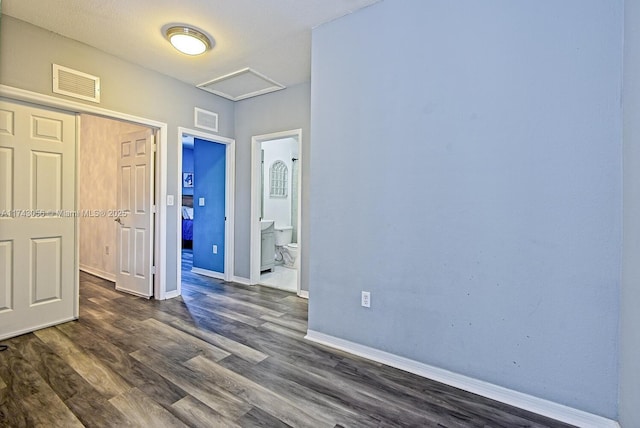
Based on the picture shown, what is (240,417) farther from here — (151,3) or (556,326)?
(151,3)

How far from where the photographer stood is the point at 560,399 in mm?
1651

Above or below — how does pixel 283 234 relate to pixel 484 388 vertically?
above

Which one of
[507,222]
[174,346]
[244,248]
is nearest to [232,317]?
[174,346]

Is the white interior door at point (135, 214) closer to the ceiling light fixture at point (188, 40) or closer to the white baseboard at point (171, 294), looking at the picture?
the white baseboard at point (171, 294)

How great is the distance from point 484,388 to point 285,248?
13.3 ft

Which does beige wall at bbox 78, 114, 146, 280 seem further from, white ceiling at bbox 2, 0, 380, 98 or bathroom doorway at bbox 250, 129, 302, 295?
bathroom doorway at bbox 250, 129, 302, 295

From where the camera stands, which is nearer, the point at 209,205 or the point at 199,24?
the point at 199,24

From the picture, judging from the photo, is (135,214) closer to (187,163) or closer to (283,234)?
(283,234)

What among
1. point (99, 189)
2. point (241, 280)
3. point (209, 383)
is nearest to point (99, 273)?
point (99, 189)

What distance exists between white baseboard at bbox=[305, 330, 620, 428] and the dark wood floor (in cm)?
6

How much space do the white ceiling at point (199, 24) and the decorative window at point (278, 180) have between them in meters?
3.01

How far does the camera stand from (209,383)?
74.9 inches

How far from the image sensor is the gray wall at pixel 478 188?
158 cm

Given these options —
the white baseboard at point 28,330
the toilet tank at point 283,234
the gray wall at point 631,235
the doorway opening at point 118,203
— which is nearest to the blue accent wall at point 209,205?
the doorway opening at point 118,203
